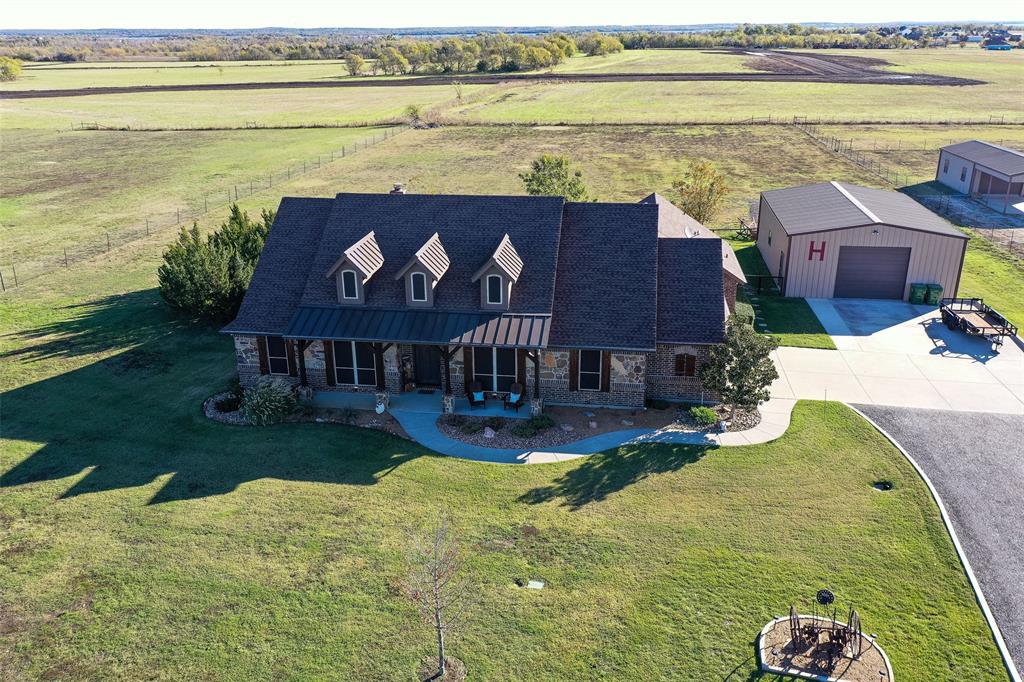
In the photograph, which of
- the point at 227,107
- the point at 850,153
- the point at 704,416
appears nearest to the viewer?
the point at 704,416

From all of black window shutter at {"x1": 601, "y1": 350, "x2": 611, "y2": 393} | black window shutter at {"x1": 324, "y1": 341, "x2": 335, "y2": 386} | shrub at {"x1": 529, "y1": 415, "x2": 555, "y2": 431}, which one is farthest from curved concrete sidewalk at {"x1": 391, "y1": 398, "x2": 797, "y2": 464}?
black window shutter at {"x1": 324, "y1": 341, "x2": 335, "y2": 386}

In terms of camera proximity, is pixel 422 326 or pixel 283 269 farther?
pixel 283 269

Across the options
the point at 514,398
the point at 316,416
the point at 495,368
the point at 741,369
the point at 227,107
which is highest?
the point at 227,107

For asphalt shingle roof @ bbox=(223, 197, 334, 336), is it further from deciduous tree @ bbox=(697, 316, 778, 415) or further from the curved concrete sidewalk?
deciduous tree @ bbox=(697, 316, 778, 415)

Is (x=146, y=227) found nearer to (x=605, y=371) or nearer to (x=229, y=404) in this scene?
(x=229, y=404)

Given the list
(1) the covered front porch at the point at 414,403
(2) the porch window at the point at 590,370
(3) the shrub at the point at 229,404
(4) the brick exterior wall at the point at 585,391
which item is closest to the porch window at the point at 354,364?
(4) the brick exterior wall at the point at 585,391

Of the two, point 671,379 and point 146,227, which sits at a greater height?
point 146,227

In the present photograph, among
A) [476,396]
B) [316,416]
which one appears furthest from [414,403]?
[316,416]
